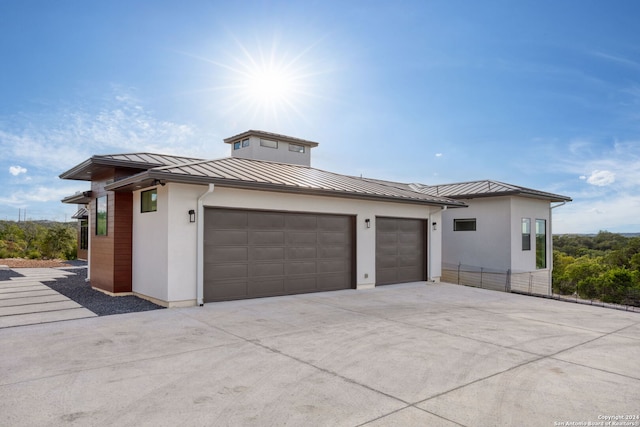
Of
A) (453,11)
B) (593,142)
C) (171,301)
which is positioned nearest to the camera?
(171,301)

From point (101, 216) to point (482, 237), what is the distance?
13367 mm

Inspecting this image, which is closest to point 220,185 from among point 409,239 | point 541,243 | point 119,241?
point 119,241

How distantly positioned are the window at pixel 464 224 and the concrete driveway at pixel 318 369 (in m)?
8.21

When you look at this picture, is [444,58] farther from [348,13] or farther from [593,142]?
[593,142]

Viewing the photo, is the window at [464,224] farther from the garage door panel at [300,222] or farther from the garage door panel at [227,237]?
the garage door panel at [227,237]

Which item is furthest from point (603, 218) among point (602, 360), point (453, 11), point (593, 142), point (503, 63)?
point (602, 360)

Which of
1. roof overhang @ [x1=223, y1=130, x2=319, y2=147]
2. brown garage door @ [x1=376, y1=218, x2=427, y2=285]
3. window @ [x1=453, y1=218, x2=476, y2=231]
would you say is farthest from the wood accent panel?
window @ [x1=453, y1=218, x2=476, y2=231]

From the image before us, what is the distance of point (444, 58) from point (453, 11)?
6.92ft

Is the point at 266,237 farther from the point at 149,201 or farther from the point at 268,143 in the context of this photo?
the point at 268,143

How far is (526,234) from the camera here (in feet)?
51.4

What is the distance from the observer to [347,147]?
16844 millimetres

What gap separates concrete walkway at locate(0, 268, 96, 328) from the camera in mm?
7168

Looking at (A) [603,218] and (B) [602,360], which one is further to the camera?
(A) [603,218]

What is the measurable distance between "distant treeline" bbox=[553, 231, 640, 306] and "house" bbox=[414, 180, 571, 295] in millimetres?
3124
